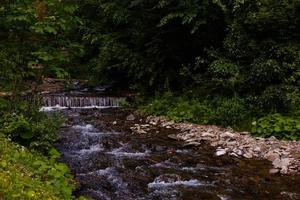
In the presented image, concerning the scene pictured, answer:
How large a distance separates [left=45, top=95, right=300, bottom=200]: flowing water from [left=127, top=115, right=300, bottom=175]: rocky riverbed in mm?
343

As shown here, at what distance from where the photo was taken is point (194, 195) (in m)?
9.55

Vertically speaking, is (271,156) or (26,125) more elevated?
(26,125)

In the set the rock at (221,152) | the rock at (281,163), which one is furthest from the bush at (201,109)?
the rock at (281,163)

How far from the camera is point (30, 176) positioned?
755cm

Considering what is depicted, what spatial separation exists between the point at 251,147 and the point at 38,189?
7.67 metres

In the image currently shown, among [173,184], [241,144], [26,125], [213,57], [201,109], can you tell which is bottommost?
[173,184]

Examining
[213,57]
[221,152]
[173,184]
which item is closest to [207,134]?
[221,152]

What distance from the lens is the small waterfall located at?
65.4 feet

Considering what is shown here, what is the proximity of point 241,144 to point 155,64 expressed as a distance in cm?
701

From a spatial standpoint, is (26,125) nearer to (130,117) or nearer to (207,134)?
(207,134)

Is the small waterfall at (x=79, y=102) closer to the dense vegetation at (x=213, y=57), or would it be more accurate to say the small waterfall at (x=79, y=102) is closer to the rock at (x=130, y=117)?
the dense vegetation at (x=213, y=57)

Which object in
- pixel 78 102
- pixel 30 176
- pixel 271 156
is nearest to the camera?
pixel 30 176

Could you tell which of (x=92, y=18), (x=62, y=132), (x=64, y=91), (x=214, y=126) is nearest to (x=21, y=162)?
(x=62, y=132)

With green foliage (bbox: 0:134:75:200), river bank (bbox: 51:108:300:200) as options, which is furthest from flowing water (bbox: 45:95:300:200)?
green foliage (bbox: 0:134:75:200)
